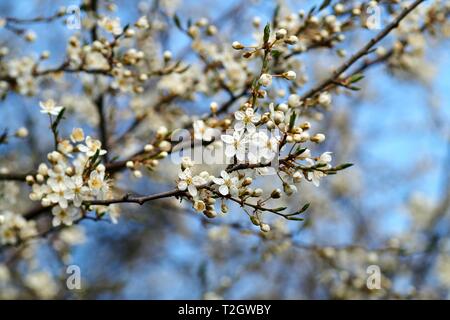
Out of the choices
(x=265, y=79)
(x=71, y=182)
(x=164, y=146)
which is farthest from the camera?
(x=164, y=146)

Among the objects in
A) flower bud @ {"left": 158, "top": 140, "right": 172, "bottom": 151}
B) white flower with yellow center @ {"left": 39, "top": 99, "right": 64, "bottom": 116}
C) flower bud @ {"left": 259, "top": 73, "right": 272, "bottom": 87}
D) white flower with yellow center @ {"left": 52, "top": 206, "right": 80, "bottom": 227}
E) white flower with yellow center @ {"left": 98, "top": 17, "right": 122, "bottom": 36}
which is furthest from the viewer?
white flower with yellow center @ {"left": 98, "top": 17, "right": 122, "bottom": 36}

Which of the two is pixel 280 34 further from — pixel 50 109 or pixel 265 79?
pixel 50 109

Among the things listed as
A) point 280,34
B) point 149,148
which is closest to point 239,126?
point 280,34

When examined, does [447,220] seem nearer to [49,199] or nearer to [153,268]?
[153,268]

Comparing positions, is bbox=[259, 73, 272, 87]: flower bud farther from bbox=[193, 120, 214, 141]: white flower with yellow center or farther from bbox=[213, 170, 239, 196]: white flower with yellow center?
bbox=[193, 120, 214, 141]: white flower with yellow center

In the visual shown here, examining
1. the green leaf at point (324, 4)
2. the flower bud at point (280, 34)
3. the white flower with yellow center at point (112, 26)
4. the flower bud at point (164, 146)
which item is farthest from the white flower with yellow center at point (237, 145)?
the green leaf at point (324, 4)

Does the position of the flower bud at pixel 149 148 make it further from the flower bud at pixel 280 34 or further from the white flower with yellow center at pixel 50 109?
the flower bud at pixel 280 34

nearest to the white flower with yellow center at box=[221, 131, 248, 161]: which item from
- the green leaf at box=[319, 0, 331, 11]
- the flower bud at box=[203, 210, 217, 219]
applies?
the flower bud at box=[203, 210, 217, 219]

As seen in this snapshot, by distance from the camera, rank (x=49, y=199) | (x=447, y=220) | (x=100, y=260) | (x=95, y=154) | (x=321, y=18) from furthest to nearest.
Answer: (x=100, y=260), (x=447, y=220), (x=321, y=18), (x=49, y=199), (x=95, y=154)

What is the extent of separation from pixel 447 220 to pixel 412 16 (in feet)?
15.4

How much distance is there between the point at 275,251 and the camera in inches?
156

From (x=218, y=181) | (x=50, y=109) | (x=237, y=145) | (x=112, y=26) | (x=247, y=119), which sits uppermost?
(x=112, y=26)

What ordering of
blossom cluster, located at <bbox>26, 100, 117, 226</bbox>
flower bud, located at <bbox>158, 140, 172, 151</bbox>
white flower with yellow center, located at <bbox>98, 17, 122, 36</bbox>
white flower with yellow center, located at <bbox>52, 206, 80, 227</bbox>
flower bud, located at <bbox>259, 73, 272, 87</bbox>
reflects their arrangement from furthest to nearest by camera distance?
1. white flower with yellow center, located at <bbox>98, 17, 122, 36</bbox>
2. flower bud, located at <bbox>158, 140, 172, 151</bbox>
3. white flower with yellow center, located at <bbox>52, 206, 80, 227</bbox>
4. blossom cluster, located at <bbox>26, 100, 117, 226</bbox>
5. flower bud, located at <bbox>259, 73, 272, 87</bbox>
